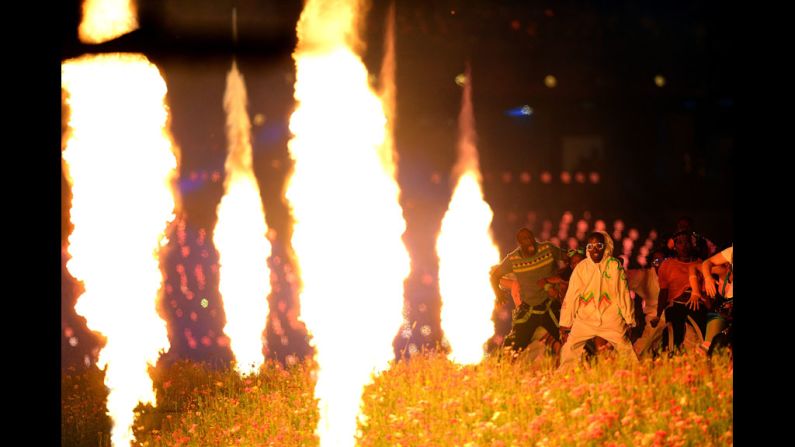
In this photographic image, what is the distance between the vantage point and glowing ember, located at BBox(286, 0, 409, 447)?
6.64 metres

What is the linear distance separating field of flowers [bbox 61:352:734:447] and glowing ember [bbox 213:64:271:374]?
0.54 m

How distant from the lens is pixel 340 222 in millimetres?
6715

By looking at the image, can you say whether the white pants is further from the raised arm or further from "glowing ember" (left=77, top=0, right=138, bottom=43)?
"glowing ember" (left=77, top=0, right=138, bottom=43)

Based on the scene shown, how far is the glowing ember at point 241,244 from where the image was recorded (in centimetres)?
780

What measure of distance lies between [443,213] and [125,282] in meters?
3.11

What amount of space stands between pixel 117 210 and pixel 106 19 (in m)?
1.70

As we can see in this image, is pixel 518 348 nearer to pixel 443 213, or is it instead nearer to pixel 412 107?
pixel 443 213

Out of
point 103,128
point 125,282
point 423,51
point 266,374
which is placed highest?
point 423,51

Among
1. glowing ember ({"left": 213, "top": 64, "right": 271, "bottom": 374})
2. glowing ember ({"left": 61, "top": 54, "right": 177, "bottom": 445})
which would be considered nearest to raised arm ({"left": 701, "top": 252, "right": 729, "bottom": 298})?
glowing ember ({"left": 213, "top": 64, "right": 271, "bottom": 374})

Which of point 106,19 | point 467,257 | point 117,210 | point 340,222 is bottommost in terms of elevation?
point 467,257

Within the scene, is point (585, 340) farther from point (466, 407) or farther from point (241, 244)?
point (241, 244)

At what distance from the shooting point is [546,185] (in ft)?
28.0

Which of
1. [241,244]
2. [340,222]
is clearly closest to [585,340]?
[340,222]

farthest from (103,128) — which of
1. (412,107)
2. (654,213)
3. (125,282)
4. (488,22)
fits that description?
(654,213)
